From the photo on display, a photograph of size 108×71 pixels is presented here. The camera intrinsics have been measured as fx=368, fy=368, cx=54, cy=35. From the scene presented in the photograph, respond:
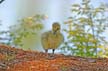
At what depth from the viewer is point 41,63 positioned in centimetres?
497

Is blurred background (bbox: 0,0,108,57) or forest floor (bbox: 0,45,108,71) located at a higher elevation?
blurred background (bbox: 0,0,108,57)

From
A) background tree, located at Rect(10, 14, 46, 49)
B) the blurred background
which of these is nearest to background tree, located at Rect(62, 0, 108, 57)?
the blurred background

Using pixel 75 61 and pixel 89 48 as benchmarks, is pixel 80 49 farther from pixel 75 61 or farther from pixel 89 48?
pixel 75 61

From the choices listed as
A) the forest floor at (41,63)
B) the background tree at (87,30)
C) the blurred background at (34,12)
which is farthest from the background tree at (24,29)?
the forest floor at (41,63)

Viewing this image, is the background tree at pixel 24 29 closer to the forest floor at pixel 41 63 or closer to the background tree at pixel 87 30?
the background tree at pixel 87 30

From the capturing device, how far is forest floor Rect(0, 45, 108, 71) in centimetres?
473

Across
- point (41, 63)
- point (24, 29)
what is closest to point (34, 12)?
point (24, 29)

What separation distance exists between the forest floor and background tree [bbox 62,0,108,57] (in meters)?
2.59

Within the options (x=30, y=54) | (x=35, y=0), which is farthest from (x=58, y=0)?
(x=30, y=54)

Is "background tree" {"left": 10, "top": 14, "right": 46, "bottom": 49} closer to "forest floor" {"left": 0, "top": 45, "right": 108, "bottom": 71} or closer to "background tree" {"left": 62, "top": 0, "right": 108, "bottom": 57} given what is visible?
"background tree" {"left": 62, "top": 0, "right": 108, "bottom": 57}

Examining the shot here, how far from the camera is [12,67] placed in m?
Answer: 4.78

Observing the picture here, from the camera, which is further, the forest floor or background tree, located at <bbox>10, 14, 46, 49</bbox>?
background tree, located at <bbox>10, 14, 46, 49</bbox>

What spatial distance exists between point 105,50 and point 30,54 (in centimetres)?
332

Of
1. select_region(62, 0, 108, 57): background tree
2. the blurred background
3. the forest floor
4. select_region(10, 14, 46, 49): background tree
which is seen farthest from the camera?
the blurred background
